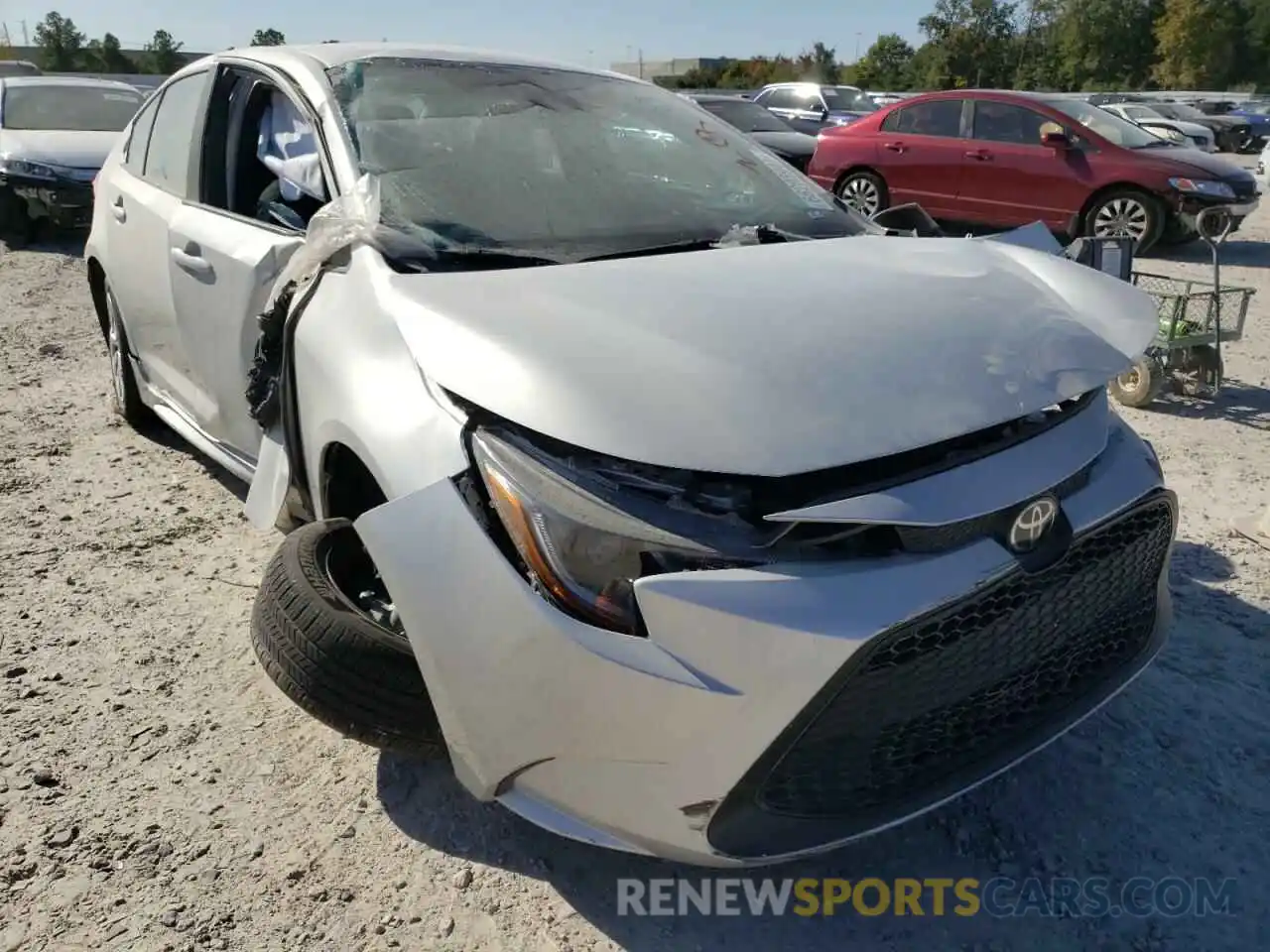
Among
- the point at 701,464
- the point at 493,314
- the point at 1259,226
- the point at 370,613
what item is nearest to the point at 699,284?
the point at 493,314

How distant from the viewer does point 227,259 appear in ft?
9.45

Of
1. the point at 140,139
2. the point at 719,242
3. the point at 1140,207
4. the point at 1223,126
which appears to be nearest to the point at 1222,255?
the point at 1140,207

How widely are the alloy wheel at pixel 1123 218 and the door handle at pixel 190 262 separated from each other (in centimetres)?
898

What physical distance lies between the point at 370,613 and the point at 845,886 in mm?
1164

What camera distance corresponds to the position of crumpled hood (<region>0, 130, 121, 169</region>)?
31.0 feet

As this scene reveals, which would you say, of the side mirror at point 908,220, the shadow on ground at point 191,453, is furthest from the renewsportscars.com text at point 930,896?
the shadow on ground at point 191,453

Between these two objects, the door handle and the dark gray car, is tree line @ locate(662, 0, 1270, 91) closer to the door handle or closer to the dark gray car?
the dark gray car

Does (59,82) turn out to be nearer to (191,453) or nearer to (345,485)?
(191,453)

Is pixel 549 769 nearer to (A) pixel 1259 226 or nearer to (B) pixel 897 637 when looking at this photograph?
(B) pixel 897 637

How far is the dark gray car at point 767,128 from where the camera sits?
1329 centimetres

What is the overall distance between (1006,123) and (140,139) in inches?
355

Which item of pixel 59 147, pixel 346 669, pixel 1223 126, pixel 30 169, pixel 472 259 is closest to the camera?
pixel 346 669

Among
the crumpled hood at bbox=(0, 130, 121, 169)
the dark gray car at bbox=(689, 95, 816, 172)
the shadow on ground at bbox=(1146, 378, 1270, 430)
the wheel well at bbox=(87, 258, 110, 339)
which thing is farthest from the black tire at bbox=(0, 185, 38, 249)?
the shadow on ground at bbox=(1146, 378, 1270, 430)

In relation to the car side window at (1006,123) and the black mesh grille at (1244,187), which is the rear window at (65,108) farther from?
the black mesh grille at (1244,187)
